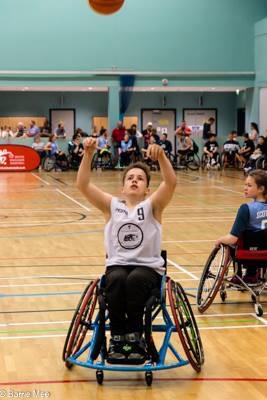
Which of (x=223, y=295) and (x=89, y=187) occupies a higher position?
(x=89, y=187)

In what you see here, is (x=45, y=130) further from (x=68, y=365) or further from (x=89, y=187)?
(x=68, y=365)

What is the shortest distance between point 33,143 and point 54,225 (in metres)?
13.2

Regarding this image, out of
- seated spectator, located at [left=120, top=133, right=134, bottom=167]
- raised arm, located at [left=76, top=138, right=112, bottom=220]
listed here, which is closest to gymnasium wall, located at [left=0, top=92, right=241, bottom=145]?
seated spectator, located at [left=120, top=133, right=134, bottom=167]

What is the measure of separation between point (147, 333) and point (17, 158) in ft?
63.9

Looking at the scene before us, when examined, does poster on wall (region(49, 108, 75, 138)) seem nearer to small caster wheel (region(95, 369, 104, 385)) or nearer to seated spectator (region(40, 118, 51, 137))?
seated spectator (region(40, 118, 51, 137))

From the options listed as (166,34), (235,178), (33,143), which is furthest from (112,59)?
(235,178)

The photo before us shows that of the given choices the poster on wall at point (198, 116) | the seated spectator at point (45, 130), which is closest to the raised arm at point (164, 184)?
the seated spectator at point (45, 130)

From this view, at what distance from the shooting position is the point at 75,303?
21.0ft

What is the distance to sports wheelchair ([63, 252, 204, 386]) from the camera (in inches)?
172

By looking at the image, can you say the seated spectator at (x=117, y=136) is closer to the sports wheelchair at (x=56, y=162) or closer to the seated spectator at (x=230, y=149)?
the sports wheelchair at (x=56, y=162)

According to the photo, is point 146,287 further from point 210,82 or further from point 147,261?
point 210,82

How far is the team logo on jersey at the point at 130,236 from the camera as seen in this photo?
4.64 m

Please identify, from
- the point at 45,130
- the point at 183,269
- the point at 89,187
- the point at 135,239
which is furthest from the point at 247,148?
the point at 135,239

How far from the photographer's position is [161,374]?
15.0 ft
